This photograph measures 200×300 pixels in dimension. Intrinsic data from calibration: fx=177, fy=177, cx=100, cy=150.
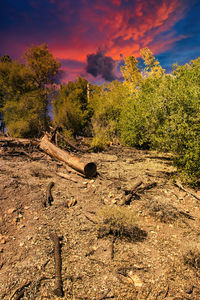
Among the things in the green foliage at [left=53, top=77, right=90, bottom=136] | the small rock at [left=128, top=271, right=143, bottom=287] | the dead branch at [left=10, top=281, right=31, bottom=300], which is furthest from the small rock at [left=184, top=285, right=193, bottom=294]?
the green foliage at [left=53, top=77, right=90, bottom=136]

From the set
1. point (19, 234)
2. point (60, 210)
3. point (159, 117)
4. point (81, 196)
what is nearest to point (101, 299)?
point (19, 234)

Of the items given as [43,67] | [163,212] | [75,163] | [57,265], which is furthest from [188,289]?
[43,67]

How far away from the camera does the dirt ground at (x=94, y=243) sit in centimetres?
305

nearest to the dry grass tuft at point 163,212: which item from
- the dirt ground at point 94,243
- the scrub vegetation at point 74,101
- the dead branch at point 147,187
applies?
the dirt ground at point 94,243

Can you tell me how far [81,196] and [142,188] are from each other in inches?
97.1

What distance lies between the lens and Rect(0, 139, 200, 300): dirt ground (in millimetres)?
3054

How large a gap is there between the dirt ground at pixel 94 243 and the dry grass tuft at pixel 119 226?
6 centimetres

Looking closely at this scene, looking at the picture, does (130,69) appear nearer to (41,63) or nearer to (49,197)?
(41,63)

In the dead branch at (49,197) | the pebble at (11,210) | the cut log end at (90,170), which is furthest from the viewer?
the cut log end at (90,170)

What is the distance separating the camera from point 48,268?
11.0 feet

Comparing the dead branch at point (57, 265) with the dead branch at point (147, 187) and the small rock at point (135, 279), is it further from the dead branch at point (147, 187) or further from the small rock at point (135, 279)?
the dead branch at point (147, 187)

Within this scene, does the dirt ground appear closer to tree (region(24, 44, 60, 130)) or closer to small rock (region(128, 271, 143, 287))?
small rock (region(128, 271, 143, 287))

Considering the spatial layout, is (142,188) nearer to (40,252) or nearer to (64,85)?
(40,252)

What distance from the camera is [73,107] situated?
25297 millimetres
